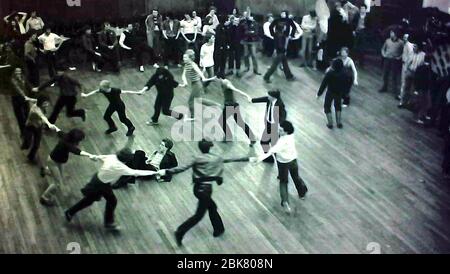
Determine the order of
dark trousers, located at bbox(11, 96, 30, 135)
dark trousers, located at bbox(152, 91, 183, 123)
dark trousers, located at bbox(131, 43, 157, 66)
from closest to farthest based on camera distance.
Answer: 1. dark trousers, located at bbox(11, 96, 30, 135)
2. dark trousers, located at bbox(152, 91, 183, 123)
3. dark trousers, located at bbox(131, 43, 157, 66)

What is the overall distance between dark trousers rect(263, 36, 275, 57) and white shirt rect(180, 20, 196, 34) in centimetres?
210

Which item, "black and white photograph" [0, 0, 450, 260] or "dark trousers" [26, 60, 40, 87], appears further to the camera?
"dark trousers" [26, 60, 40, 87]

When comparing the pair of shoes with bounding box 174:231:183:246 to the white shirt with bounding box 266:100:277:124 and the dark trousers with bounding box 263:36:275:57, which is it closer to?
the white shirt with bounding box 266:100:277:124

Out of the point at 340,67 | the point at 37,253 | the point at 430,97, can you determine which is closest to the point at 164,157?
the point at 37,253

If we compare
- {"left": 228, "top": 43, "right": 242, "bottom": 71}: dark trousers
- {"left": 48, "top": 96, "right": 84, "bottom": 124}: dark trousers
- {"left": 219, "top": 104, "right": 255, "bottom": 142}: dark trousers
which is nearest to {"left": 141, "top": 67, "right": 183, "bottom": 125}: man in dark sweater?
{"left": 219, "top": 104, "right": 255, "bottom": 142}: dark trousers

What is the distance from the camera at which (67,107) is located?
10.5 meters

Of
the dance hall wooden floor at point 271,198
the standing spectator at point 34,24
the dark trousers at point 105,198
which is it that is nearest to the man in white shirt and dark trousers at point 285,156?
the dance hall wooden floor at point 271,198

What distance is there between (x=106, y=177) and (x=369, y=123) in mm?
5962

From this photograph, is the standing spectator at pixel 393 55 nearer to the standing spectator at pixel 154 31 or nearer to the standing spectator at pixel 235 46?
the standing spectator at pixel 235 46

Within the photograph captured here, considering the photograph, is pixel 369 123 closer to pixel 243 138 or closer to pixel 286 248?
pixel 243 138

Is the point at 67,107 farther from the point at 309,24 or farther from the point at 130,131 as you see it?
the point at 309,24

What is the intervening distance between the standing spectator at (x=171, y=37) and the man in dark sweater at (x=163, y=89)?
3.55 m

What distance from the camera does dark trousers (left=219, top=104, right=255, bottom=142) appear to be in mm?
9633

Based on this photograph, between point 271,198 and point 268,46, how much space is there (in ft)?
24.1
